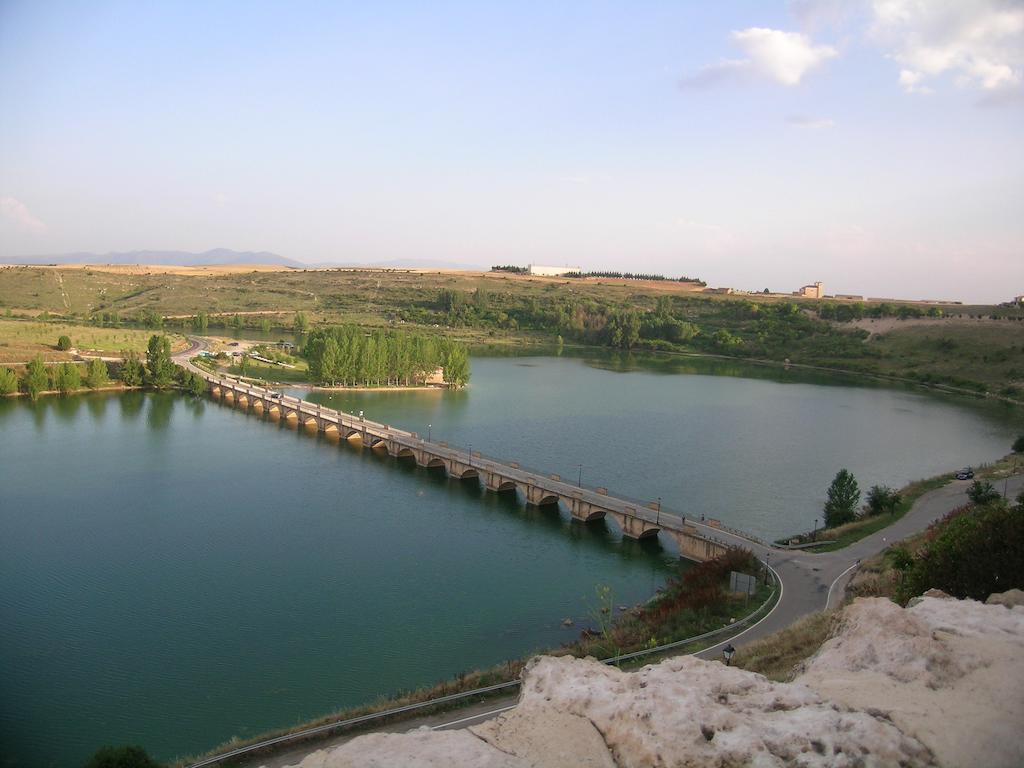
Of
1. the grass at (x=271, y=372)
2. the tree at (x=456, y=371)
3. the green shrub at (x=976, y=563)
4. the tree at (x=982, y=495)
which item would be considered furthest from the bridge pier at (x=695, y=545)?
the grass at (x=271, y=372)

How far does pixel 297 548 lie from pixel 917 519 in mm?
25163

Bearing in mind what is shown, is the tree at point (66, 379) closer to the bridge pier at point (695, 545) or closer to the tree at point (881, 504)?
the bridge pier at point (695, 545)

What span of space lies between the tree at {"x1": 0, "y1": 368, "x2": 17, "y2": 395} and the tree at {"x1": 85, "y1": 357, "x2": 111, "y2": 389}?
537 centimetres

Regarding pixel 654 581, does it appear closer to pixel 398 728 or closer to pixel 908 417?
pixel 398 728

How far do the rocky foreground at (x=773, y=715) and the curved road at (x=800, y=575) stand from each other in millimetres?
5877

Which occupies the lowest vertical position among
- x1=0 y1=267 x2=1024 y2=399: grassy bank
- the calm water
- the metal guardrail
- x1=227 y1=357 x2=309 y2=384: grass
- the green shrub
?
the calm water

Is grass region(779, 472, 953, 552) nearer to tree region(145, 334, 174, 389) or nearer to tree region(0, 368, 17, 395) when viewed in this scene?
tree region(145, 334, 174, 389)

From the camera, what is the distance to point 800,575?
24.3m

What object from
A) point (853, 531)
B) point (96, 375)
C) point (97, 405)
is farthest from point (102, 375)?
point (853, 531)

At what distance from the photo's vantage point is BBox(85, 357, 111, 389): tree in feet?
207

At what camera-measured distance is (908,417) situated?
64000mm

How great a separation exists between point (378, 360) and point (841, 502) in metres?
45.0

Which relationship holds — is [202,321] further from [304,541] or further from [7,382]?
[304,541]

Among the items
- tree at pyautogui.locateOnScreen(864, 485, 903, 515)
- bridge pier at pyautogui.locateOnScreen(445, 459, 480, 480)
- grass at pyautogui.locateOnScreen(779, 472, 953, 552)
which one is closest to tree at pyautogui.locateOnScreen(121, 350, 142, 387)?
bridge pier at pyautogui.locateOnScreen(445, 459, 480, 480)
